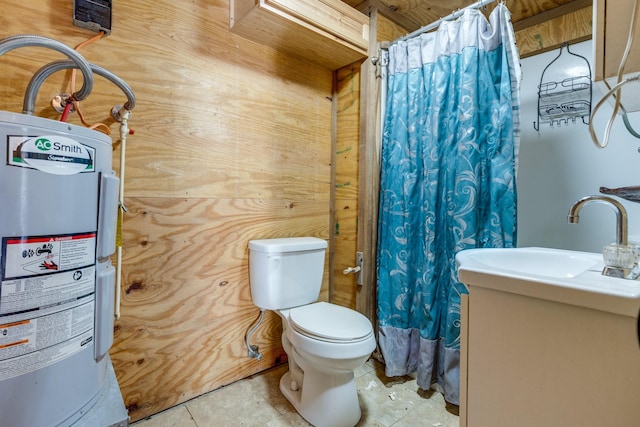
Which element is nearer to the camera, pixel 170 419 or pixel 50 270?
pixel 50 270

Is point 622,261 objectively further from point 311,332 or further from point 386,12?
point 386,12

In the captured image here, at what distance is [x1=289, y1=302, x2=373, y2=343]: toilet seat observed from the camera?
1.21 metres

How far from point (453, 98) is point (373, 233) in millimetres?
845

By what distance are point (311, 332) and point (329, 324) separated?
0.11 metres

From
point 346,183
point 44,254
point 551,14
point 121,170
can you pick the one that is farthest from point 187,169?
point 551,14

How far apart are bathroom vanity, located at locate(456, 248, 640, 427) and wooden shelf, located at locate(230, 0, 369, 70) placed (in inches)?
55.0

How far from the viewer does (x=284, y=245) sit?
1512 mm

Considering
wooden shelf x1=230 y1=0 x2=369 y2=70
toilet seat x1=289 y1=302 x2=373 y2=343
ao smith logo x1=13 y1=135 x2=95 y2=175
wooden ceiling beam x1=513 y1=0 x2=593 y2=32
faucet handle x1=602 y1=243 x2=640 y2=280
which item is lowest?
toilet seat x1=289 y1=302 x2=373 y2=343

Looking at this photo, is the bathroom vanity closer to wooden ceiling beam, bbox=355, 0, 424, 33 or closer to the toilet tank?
the toilet tank

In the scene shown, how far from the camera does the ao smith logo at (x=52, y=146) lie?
0.59 meters

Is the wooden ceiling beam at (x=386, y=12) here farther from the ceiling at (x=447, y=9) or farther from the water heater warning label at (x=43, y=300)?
the water heater warning label at (x=43, y=300)

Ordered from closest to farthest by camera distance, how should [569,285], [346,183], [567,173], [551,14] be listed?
[569,285] < [567,173] < [551,14] < [346,183]

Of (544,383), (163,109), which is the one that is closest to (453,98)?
(544,383)

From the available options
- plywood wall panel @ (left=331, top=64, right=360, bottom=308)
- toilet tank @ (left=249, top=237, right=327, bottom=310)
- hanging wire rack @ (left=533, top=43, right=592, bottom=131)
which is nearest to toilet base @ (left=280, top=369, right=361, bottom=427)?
toilet tank @ (left=249, top=237, right=327, bottom=310)
